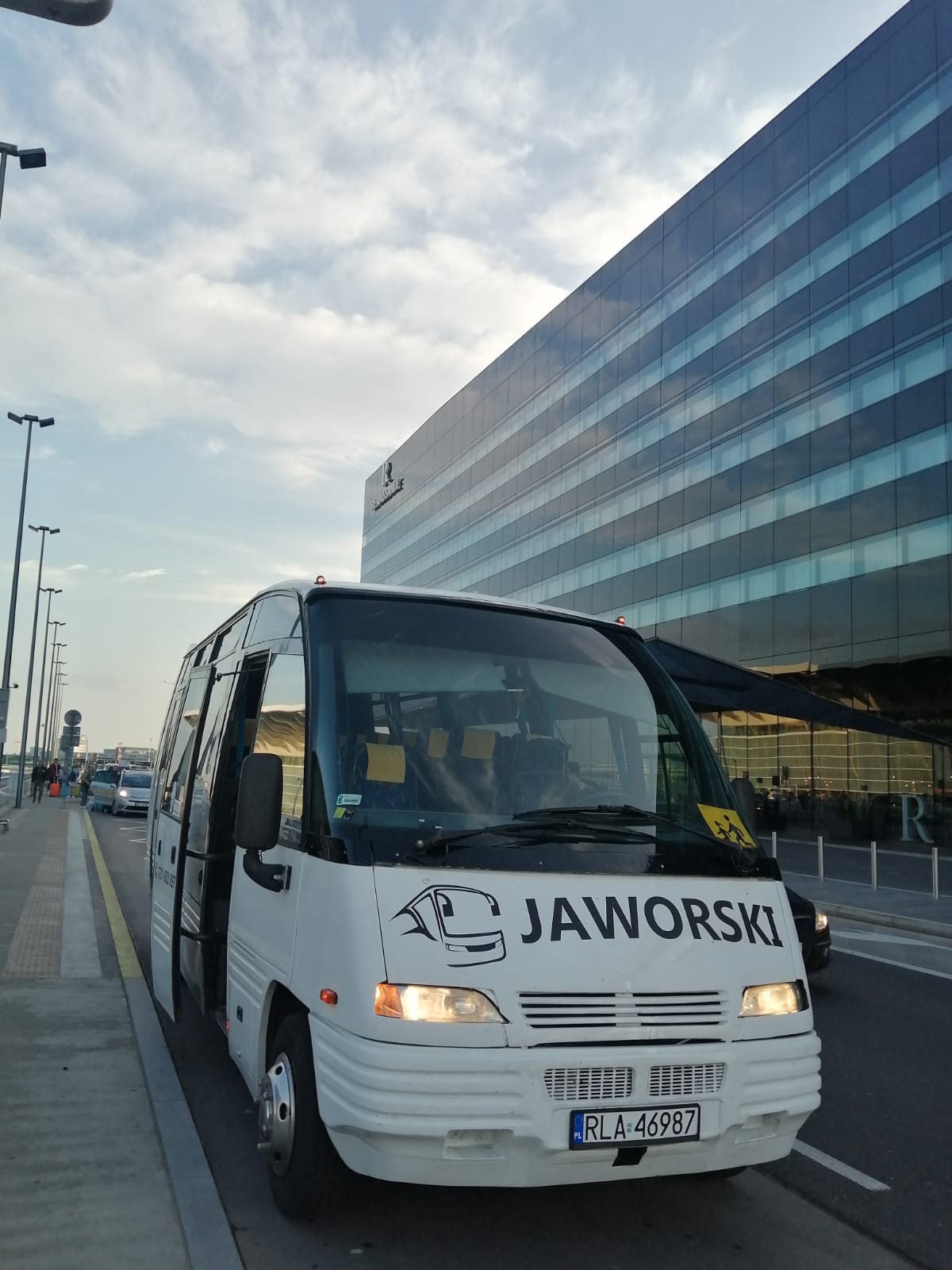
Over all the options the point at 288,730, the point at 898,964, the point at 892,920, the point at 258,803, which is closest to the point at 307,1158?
the point at 258,803

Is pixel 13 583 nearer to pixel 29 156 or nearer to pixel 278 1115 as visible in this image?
pixel 29 156

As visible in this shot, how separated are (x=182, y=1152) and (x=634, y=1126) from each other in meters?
2.15

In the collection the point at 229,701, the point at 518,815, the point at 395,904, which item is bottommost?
the point at 395,904

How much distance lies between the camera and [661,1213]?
13.6ft

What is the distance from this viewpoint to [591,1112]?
3359 millimetres

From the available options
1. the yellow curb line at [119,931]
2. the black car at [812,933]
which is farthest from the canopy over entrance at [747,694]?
the yellow curb line at [119,931]

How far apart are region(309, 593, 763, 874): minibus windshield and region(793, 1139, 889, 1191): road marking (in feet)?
5.41

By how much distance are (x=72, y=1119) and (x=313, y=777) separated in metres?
2.20

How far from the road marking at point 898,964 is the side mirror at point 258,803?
27.4 ft

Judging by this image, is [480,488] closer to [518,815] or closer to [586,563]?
[586,563]

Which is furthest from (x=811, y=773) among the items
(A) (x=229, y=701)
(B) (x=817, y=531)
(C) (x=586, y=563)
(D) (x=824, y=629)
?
(A) (x=229, y=701)

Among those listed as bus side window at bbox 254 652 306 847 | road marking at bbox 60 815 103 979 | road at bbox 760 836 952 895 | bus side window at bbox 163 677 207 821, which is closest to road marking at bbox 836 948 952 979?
road at bbox 760 836 952 895

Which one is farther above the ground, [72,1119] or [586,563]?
[586,563]

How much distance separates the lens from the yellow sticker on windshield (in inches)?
167
